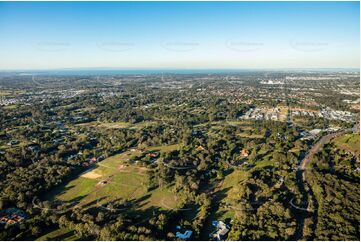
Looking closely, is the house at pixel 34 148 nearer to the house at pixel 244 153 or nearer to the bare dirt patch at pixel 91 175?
the bare dirt patch at pixel 91 175

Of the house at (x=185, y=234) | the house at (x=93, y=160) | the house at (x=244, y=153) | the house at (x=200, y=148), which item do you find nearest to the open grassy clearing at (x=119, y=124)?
the house at (x=200, y=148)

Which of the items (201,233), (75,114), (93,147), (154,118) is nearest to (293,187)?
(201,233)

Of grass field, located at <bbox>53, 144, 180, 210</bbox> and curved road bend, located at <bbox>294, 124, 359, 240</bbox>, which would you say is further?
grass field, located at <bbox>53, 144, 180, 210</bbox>

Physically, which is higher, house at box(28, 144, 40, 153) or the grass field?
house at box(28, 144, 40, 153)

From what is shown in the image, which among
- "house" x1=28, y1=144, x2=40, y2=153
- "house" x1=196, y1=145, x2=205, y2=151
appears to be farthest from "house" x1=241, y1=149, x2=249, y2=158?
"house" x1=28, y1=144, x2=40, y2=153

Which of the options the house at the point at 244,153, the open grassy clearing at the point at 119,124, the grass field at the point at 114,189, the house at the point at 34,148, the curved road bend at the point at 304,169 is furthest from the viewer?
the open grassy clearing at the point at 119,124

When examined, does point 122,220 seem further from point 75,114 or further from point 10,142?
point 75,114

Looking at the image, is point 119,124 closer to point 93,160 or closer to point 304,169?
point 93,160

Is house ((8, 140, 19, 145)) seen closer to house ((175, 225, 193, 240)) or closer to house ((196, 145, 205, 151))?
house ((196, 145, 205, 151))
